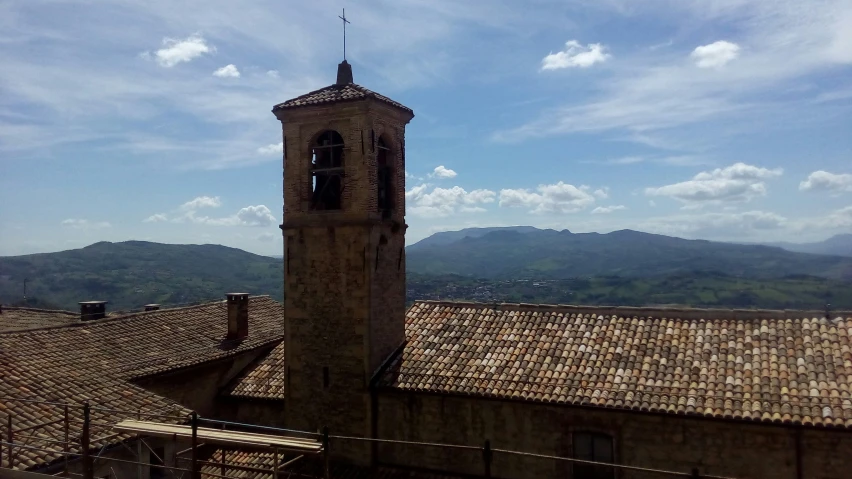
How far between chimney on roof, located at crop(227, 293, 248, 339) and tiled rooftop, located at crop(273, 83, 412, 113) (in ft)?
32.5

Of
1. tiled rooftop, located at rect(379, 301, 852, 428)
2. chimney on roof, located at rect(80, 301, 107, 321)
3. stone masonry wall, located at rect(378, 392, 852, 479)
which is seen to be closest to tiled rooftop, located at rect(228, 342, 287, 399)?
stone masonry wall, located at rect(378, 392, 852, 479)

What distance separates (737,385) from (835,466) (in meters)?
2.18

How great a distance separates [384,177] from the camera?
57.5ft

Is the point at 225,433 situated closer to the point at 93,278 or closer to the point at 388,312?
the point at 388,312

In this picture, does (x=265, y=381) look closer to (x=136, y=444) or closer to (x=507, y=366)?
(x=136, y=444)

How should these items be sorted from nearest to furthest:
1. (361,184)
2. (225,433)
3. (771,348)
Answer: (225,433)
(771,348)
(361,184)

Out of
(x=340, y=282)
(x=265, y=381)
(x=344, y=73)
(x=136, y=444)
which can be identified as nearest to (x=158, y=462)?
(x=136, y=444)

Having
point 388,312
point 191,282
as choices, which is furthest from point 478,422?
point 191,282

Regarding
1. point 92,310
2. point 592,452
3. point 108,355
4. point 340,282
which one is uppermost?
point 340,282

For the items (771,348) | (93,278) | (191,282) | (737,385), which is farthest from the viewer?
(191,282)

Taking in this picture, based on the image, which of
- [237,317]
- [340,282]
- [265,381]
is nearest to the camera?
[340,282]

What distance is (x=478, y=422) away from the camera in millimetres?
13953

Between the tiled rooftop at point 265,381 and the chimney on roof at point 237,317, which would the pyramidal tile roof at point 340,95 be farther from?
the chimney on roof at point 237,317

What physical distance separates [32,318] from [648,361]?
31275 mm
